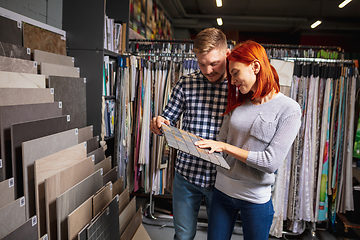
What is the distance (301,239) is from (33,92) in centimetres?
266

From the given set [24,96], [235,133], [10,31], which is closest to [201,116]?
[235,133]

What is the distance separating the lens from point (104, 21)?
2.10 metres

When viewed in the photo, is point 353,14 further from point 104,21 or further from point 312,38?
point 104,21

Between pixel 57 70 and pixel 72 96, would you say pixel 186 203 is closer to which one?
pixel 72 96

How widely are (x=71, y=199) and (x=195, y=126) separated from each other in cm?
78

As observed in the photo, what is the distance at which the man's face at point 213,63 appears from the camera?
50.4 inches

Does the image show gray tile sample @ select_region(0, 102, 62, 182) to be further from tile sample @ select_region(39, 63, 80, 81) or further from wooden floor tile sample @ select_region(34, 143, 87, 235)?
tile sample @ select_region(39, 63, 80, 81)

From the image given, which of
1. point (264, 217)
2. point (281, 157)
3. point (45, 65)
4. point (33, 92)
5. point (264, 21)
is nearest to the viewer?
point (281, 157)

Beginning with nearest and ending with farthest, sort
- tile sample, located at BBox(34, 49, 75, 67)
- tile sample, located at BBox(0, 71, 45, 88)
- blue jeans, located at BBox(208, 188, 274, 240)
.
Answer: blue jeans, located at BBox(208, 188, 274, 240) < tile sample, located at BBox(0, 71, 45, 88) < tile sample, located at BBox(34, 49, 75, 67)

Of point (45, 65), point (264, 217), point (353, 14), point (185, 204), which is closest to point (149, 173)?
point (185, 204)

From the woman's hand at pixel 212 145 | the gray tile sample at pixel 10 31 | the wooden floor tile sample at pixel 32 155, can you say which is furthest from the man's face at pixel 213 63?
the gray tile sample at pixel 10 31

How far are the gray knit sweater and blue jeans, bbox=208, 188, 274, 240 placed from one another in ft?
0.40

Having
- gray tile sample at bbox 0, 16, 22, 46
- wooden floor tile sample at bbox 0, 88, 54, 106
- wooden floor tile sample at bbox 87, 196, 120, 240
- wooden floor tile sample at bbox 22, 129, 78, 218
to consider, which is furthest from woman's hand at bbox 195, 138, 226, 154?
gray tile sample at bbox 0, 16, 22, 46

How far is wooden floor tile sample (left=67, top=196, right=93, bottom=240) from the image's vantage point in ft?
4.04
